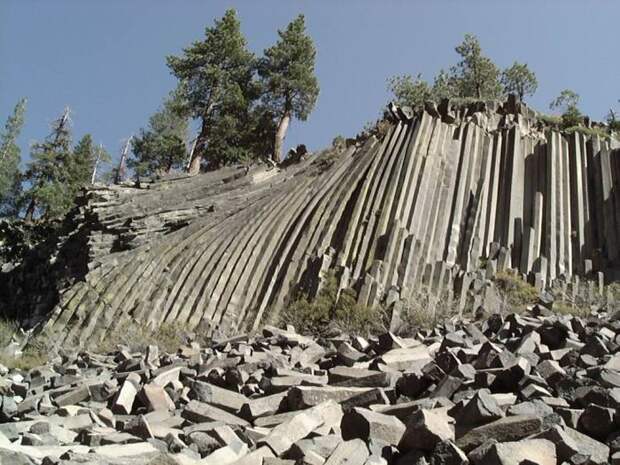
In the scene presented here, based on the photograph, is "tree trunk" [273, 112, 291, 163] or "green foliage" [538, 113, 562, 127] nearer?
"green foliage" [538, 113, 562, 127]

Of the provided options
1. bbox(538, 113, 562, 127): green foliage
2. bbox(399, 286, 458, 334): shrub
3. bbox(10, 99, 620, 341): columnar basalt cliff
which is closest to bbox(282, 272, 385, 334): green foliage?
bbox(10, 99, 620, 341): columnar basalt cliff

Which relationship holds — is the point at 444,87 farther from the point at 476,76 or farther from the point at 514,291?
the point at 514,291

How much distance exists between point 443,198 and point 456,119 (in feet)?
10.1

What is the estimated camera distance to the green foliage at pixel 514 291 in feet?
28.9

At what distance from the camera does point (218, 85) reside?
1069 inches

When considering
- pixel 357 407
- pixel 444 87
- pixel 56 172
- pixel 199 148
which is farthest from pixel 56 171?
pixel 357 407

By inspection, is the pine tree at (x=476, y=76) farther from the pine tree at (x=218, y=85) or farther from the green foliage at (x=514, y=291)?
the green foliage at (x=514, y=291)

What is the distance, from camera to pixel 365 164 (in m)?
12.7

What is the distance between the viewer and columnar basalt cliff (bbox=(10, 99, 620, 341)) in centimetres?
1010

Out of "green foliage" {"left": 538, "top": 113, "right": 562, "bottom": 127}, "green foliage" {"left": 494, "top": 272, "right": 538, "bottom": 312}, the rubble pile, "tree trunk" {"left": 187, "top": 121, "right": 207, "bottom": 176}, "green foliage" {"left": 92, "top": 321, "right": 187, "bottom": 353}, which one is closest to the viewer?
the rubble pile

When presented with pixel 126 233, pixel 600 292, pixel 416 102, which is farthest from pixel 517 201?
pixel 416 102

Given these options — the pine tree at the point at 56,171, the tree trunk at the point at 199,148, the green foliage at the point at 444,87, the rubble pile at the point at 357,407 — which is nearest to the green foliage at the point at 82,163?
the pine tree at the point at 56,171

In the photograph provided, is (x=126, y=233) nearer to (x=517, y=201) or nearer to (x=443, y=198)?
(x=443, y=198)

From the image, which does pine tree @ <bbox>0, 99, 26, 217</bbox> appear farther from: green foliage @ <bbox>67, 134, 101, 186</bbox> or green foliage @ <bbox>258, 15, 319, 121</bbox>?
green foliage @ <bbox>258, 15, 319, 121</bbox>
